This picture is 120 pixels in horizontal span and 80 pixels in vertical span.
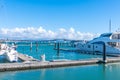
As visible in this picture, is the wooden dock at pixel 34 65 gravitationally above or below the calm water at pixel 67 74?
above

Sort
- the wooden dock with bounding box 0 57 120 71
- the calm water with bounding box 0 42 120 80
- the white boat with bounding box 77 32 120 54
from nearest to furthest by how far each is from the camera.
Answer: the calm water with bounding box 0 42 120 80 → the wooden dock with bounding box 0 57 120 71 → the white boat with bounding box 77 32 120 54

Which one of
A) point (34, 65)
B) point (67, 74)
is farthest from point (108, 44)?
point (34, 65)

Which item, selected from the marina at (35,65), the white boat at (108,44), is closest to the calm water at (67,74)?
the marina at (35,65)

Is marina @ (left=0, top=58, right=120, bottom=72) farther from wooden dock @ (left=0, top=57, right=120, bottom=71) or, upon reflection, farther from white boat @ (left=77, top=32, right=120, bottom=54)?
white boat @ (left=77, top=32, right=120, bottom=54)

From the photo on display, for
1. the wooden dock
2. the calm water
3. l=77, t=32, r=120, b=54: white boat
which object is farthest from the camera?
l=77, t=32, r=120, b=54: white boat

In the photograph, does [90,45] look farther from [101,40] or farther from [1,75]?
[1,75]

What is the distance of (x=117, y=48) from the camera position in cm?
7194

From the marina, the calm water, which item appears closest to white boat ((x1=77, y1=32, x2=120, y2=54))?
the marina

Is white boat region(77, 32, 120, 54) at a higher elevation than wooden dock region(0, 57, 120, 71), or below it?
higher

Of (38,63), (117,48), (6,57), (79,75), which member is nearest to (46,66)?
(38,63)

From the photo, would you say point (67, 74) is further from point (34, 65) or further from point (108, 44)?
point (108, 44)

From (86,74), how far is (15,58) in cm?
1514

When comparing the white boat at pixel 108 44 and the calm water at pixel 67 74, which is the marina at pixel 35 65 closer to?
the calm water at pixel 67 74

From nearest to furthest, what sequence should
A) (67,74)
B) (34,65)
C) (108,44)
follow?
1. (67,74)
2. (34,65)
3. (108,44)
